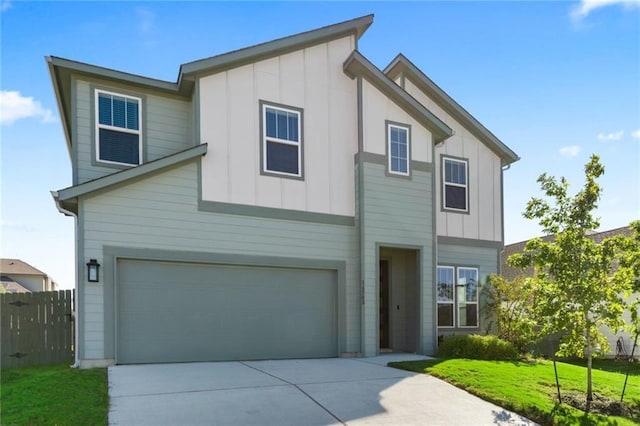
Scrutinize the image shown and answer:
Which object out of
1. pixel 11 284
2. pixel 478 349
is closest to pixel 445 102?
pixel 478 349

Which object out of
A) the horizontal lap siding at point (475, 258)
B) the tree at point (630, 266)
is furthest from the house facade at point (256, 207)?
the tree at point (630, 266)

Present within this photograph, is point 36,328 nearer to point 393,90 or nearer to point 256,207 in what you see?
point 256,207

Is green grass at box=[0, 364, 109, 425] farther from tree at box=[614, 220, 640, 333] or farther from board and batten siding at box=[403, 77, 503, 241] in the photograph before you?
board and batten siding at box=[403, 77, 503, 241]

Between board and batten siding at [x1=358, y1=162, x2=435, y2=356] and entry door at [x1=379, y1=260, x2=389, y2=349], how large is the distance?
→ 1143mm

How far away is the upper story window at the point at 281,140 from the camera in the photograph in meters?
10.8

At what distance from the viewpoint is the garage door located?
920cm

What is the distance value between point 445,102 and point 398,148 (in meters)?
3.44

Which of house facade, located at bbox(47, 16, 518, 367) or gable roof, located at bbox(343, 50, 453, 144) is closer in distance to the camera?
house facade, located at bbox(47, 16, 518, 367)

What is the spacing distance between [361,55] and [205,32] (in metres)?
3.88

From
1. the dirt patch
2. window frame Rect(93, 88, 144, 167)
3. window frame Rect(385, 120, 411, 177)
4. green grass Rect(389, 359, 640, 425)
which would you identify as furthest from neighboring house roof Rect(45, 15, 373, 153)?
the dirt patch

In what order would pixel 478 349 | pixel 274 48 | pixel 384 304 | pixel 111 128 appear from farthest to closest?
pixel 384 304
pixel 274 48
pixel 478 349
pixel 111 128

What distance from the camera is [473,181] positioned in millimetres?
14586

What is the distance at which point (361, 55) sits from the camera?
38.4 ft

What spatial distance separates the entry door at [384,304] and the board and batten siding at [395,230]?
114 cm
